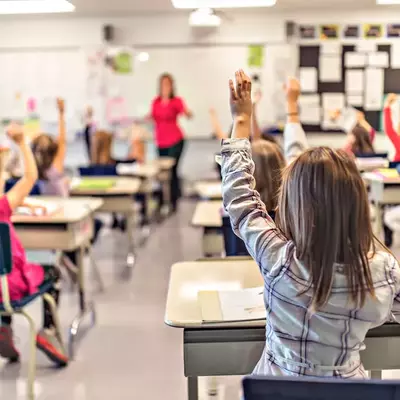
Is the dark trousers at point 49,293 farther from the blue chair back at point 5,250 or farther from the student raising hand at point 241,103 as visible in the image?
the student raising hand at point 241,103

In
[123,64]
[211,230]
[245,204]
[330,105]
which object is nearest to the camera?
[245,204]

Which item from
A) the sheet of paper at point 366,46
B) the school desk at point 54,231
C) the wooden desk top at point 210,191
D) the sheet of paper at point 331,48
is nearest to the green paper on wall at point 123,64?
the wooden desk top at point 210,191

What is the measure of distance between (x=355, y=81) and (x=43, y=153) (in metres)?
2.23

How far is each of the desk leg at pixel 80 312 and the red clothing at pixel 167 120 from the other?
3.20m

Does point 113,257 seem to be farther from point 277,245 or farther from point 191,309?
point 277,245

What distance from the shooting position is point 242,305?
174 centimetres

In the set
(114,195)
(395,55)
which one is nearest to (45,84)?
(114,195)

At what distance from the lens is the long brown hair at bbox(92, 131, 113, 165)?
523 cm

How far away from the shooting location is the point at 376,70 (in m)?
2.08

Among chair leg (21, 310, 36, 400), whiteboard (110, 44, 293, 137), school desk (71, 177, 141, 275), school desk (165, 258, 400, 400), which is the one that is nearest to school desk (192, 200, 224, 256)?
chair leg (21, 310, 36, 400)

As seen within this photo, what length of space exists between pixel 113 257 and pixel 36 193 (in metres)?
1.16

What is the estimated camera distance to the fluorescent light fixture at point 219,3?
6.23ft

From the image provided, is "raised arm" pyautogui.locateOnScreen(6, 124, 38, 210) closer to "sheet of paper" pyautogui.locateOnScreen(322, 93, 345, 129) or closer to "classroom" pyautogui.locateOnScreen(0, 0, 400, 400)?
"classroom" pyautogui.locateOnScreen(0, 0, 400, 400)

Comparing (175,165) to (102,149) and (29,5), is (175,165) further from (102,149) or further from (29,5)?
(29,5)
